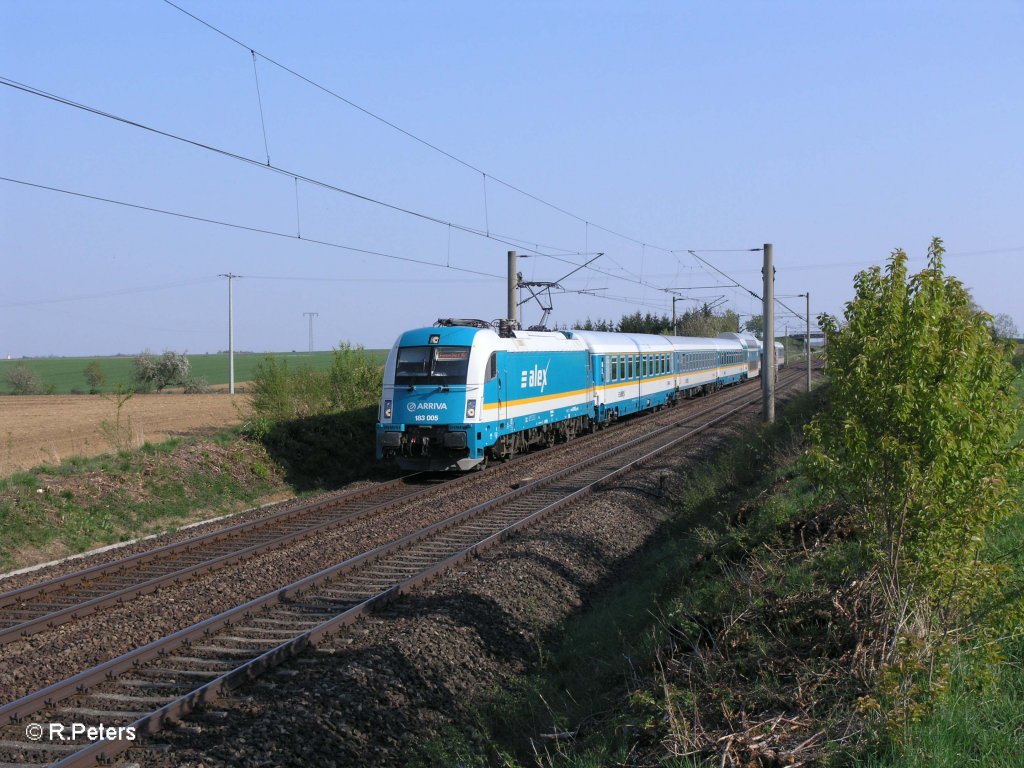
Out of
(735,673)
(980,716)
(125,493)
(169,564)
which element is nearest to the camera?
(980,716)

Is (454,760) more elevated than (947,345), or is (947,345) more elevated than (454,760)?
Answer: (947,345)

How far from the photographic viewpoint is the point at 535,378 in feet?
74.0

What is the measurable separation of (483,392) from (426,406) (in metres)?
1.28

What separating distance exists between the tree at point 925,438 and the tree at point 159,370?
66.9m

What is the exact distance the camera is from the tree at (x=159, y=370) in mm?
67188

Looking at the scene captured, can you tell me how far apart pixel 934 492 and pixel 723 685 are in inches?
75.0

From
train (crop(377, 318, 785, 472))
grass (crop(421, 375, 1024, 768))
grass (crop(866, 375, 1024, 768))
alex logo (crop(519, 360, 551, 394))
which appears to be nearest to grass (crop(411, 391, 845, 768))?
grass (crop(421, 375, 1024, 768))

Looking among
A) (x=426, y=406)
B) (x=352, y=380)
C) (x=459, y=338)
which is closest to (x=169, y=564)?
(x=426, y=406)

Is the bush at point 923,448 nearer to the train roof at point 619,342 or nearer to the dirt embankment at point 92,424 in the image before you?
the dirt embankment at point 92,424

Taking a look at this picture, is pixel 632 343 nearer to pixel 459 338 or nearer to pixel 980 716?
pixel 459 338

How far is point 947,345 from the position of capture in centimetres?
539

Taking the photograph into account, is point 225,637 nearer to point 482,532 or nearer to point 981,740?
point 482,532

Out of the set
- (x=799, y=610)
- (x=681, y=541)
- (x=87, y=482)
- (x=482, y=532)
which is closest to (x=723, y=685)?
(x=799, y=610)

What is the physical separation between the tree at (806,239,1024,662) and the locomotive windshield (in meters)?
13.2
